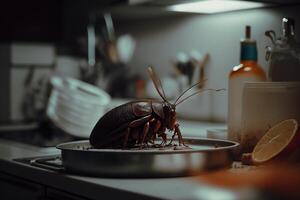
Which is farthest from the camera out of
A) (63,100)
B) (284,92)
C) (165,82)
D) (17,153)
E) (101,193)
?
(165,82)

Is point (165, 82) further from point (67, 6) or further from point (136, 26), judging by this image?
point (67, 6)

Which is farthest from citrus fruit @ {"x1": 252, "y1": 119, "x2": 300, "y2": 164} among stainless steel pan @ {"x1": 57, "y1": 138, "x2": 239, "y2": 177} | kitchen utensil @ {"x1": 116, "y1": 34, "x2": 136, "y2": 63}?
kitchen utensil @ {"x1": 116, "y1": 34, "x2": 136, "y2": 63}

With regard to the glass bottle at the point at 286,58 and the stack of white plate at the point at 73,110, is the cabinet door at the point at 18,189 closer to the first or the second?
the stack of white plate at the point at 73,110

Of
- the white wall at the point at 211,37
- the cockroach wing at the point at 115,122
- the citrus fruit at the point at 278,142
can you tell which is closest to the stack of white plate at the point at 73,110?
the white wall at the point at 211,37

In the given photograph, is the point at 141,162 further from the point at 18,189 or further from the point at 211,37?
the point at 211,37

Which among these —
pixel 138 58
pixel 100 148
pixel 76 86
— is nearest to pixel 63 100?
pixel 76 86

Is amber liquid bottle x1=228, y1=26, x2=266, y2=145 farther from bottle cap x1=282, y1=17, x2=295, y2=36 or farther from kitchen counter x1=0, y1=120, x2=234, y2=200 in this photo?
kitchen counter x1=0, y1=120, x2=234, y2=200

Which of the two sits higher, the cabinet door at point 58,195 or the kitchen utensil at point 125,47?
the kitchen utensil at point 125,47
